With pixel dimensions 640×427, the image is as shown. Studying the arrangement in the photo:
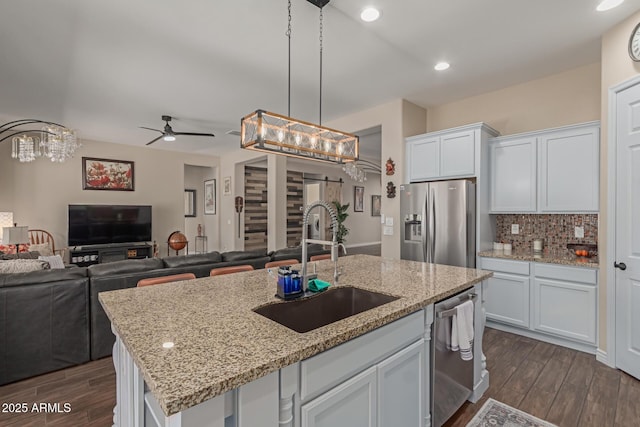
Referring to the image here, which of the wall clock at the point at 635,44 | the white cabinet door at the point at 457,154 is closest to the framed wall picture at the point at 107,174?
the white cabinet door at the point at 457,154

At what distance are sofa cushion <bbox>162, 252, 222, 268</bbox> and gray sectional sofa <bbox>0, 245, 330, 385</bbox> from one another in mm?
176

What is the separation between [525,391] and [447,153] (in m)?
2.56

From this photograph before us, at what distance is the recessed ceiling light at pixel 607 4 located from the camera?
2280 mm

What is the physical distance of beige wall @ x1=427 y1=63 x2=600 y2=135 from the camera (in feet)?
10.9

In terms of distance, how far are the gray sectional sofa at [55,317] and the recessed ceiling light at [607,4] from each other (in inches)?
170

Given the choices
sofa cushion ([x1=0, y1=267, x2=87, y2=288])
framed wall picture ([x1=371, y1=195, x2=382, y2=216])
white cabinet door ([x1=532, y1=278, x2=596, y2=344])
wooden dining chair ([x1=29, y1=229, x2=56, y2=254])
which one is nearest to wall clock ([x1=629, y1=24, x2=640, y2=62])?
white cabinet door ([x1=532, y1=278, x2=596, y2=344])

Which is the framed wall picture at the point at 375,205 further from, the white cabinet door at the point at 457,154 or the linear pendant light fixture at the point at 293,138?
the linear pendant light fixture at the point at 293,138

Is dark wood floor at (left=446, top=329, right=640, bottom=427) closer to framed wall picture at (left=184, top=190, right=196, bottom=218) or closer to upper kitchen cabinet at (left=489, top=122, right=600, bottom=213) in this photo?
upper kitchen cabinet at (left=489, top=122, right=600, bottom=213)

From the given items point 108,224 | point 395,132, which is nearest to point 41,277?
point 395,132

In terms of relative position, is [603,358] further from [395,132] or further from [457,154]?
[395,132]

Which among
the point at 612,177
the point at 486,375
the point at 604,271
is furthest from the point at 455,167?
the point at 486,375

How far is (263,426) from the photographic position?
944mm

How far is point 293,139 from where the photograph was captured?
87.7 inches

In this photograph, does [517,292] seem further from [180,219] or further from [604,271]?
[180,219]
